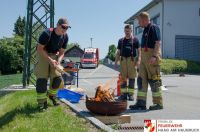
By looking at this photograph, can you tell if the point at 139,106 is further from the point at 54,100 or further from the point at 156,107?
the point at 54,100

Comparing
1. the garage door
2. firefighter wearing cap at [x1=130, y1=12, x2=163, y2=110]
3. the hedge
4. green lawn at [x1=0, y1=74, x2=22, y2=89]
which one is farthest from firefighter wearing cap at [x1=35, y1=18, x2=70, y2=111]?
the garage door

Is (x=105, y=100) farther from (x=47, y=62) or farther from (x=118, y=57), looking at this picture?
(x=118, y=57)

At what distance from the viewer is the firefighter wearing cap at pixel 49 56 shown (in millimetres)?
9586

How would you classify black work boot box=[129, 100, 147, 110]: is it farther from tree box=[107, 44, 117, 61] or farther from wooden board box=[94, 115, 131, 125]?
tree box=[107, 44, 117, 61]

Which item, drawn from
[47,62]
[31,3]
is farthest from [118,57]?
[31,3]

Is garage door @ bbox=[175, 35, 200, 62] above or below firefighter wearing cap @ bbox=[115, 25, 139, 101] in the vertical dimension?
above

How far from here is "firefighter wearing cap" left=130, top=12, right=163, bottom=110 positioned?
1036 cm

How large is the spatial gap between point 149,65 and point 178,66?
28.7 metres

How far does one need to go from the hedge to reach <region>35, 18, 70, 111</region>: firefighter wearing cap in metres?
27.8

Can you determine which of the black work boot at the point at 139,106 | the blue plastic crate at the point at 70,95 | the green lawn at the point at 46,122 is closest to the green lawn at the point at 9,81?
the blue plastic crate at the point at 70,95

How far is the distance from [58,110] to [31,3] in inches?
397

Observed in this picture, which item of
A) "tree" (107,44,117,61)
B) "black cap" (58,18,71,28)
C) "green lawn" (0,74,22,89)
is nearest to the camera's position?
"black cap" (58,18,71,28)

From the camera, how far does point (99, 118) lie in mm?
8266

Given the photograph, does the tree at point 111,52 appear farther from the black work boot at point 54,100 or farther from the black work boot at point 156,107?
the black work boot at point 54,100
